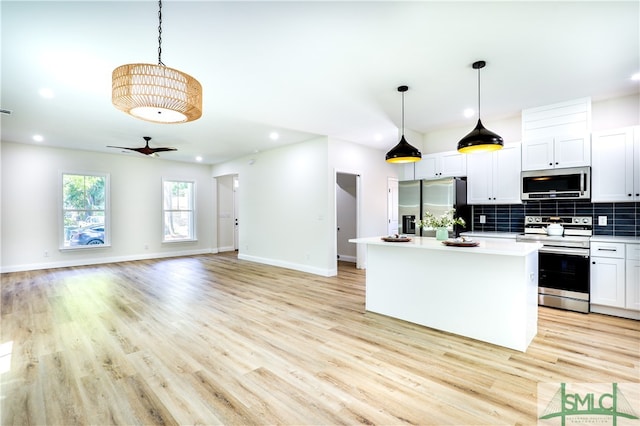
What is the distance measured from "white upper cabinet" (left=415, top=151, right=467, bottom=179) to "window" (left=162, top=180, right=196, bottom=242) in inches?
→ 258

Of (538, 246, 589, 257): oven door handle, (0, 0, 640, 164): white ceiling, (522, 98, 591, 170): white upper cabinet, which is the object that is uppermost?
(0, 0, 640, 164): white ceiling

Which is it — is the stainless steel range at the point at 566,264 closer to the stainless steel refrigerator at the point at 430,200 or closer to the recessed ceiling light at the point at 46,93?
the stainless steel refrigerator at the point at 430,200

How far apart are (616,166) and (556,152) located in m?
0.65

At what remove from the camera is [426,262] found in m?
3.34

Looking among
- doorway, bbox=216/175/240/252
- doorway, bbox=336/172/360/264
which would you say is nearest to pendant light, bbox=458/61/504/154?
doorway, bbox=336/172/360/264

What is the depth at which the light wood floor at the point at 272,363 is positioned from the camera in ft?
6.49

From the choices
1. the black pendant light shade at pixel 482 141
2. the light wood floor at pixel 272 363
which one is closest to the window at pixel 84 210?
the light wood floor at pixel 272 363

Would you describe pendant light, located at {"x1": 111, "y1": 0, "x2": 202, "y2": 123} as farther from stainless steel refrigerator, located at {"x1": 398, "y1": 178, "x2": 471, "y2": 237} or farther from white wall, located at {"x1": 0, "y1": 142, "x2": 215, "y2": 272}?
white wall, located at {"x1": 0, "y1": 142, "x2": 215, "y2": 272}

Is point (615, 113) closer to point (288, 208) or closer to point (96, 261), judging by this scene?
point (288, 208)

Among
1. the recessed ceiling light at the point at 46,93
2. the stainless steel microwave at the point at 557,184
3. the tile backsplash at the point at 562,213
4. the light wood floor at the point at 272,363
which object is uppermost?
the recessed ceiling light at the point at 46,93

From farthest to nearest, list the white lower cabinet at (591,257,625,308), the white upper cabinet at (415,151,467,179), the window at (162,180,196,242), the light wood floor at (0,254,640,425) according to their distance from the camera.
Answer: the window at (162,180,196,242)
the white upper cabinet at (415,151,467,179)
the white lower cabinet at (591,257,625,308)
the light wood floor at (0,254,640,425)

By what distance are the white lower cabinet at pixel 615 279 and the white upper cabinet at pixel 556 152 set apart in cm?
114

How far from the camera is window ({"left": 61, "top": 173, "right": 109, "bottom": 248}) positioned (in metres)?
7.09

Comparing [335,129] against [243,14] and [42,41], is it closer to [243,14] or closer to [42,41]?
[243,14]
